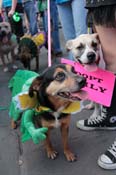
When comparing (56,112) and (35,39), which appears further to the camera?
(35,39)

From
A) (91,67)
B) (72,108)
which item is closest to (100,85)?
(91,67)

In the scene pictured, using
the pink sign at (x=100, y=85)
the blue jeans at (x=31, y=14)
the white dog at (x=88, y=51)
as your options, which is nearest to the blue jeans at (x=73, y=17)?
the white dog at (x=88, y=51)

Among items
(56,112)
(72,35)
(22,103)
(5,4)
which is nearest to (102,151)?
(56,112)

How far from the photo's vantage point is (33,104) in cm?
266

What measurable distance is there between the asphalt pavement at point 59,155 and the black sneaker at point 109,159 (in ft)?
0.12

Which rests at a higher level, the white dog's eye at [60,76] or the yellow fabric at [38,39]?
the white dog's eye at [60,76]

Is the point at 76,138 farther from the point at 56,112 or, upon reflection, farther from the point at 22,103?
the point at 22,103

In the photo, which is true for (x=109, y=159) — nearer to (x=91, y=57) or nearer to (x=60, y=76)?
(x=60, y=76)

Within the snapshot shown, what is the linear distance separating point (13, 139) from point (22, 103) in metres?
0.81

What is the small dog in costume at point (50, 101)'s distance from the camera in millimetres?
2455

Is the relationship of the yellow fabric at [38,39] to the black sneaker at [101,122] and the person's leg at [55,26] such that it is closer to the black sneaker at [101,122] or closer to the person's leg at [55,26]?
the person's leg at [55,26]

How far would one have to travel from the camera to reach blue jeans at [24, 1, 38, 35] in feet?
18.7

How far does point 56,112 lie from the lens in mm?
2668

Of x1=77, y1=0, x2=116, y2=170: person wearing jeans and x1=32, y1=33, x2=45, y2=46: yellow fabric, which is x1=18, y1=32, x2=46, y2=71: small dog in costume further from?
x1=77, y1=0, x2=116, y2=170: person wearing jeans
